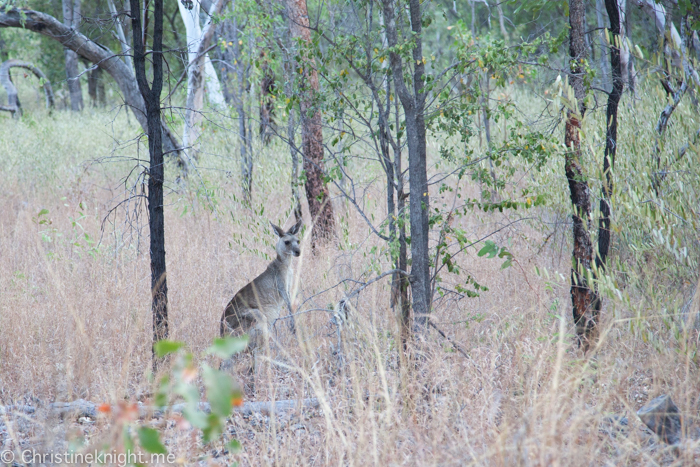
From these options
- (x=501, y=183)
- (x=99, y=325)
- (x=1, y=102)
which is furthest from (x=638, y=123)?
(x=1, y=102)

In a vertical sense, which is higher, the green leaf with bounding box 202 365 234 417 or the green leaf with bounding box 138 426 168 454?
the green leaf with bounding box 202 365 234 417

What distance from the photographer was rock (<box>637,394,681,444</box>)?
10.6 feet

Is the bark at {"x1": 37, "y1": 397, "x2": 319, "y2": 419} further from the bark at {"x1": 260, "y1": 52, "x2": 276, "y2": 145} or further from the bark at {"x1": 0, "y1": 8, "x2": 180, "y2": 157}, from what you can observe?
the bark at {"x1": 0, "y1": 8, "x2": 180, "y2": 157}

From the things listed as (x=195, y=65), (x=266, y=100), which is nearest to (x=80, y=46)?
(x=195, y=65)

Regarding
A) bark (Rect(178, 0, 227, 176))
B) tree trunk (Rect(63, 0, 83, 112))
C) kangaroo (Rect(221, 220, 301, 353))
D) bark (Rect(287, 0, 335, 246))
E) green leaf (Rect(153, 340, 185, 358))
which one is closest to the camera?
green leaf (Rect(153, 340, 185, 358))

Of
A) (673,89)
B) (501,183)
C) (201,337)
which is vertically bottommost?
(201,337)

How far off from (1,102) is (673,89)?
29288 mm

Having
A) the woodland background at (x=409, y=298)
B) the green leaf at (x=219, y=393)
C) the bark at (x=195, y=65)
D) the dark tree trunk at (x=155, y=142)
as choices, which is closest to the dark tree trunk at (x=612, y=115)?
the woodland background at (x=409, y=298)

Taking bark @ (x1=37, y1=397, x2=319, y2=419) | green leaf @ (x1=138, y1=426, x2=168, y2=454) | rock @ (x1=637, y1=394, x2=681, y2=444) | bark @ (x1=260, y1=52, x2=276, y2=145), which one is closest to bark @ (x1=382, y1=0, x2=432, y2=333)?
bark @ (x1=37, y1=397, x2=319, y2=419)

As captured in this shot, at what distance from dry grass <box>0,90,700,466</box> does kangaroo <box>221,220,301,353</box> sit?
29 cm

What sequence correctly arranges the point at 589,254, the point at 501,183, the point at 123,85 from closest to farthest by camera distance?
the point at 501,183, the point at 589,254, the point at 123,85

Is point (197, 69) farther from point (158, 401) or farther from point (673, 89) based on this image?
point (158, 401)

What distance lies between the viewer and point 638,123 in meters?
7.23

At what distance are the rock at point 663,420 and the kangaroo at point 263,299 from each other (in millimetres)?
2896
